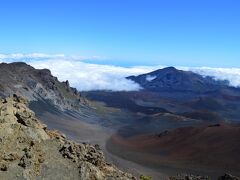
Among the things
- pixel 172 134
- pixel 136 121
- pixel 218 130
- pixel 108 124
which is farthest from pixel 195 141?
pixel 136 121

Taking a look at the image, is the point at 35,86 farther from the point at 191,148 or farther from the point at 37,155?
the point at 37,155

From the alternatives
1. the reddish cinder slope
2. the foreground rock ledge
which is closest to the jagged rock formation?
the reddish cinder slope

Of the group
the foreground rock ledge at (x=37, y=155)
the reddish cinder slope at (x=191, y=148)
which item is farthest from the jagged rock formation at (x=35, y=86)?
the foreground rock ledge at (x=37, y=155)

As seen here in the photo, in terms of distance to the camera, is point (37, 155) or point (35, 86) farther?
point (35, 86)

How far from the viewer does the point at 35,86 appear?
538 ft

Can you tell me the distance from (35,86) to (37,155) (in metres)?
124

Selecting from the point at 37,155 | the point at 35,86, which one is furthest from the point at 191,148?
the point at 35,86

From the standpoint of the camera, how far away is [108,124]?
6176 inches

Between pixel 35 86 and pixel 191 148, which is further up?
pixel 35 86

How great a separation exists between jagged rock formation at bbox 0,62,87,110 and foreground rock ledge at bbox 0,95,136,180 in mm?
97322

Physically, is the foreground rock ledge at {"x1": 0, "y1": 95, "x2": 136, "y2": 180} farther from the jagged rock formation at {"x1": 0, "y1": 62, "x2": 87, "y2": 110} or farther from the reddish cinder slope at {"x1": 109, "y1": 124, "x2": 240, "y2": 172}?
the jagged rock formation at {"x1": 0, "y1": 62, "x2": 87, "y2": 110}

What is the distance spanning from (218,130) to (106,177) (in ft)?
246

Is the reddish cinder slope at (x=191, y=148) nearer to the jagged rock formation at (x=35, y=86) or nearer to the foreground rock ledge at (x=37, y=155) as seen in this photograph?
the jagged rock formation at (x=35, y=86)

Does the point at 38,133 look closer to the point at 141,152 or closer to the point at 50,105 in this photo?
the point at 141,152
